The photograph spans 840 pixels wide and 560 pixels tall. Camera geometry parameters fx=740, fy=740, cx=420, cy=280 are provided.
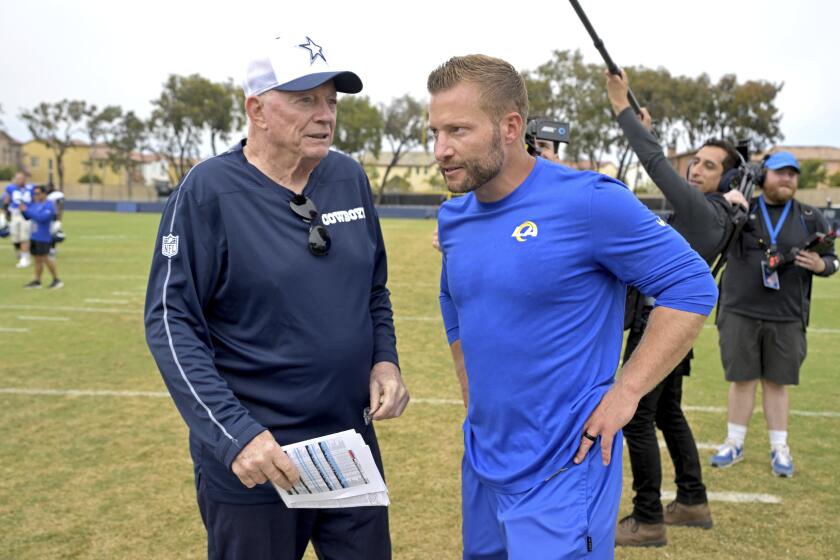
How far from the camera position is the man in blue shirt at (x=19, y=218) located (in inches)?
660

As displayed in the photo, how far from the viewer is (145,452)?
18.6 feet

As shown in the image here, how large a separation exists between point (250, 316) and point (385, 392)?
56 cm

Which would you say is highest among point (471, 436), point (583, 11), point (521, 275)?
point (583, 11)

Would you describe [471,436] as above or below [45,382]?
above

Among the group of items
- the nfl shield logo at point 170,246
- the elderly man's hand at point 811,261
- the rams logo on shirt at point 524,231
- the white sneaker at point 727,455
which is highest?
the rams logo on shirt at point 524,231

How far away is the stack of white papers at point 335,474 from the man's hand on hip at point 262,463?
0.07m

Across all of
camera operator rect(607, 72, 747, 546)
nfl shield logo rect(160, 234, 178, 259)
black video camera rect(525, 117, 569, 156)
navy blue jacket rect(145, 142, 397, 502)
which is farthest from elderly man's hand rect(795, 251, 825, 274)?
nfl shield logo rect(160, 234, 178, 259)

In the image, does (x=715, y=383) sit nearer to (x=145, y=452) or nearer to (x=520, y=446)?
(x=145, y=452)

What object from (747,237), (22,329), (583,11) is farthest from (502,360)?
(22,329)

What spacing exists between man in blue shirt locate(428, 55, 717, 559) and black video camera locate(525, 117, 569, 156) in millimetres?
2088

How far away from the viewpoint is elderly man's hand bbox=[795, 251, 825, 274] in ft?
17.6

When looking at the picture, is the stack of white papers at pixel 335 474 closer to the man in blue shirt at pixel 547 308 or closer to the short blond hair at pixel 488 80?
the man in blue shirt at pixel 547 308

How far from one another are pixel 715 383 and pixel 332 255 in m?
6.55

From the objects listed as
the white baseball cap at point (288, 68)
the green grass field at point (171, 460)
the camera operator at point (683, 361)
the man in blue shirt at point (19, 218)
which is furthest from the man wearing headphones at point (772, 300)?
the man in blue shirt at point (19, 218)
